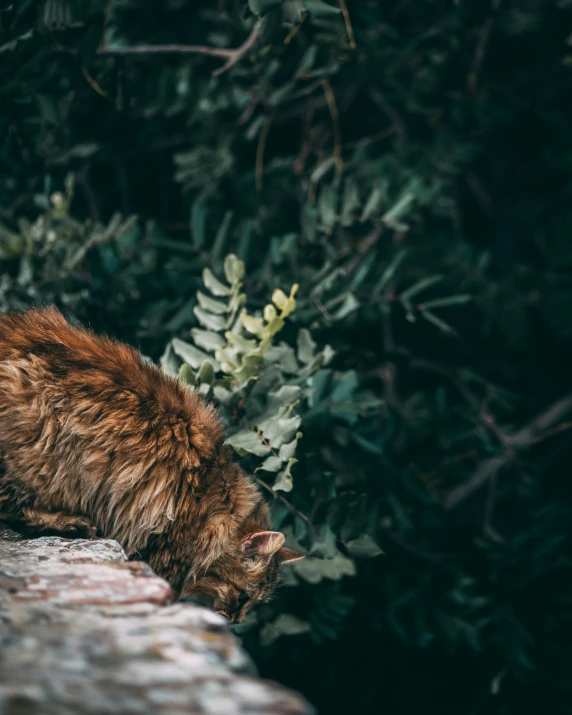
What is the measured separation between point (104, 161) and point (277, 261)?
1.10 meters

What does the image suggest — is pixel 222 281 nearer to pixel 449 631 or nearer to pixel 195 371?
pixel 195 371

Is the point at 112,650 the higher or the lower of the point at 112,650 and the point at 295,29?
the lower

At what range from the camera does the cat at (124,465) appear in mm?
1404

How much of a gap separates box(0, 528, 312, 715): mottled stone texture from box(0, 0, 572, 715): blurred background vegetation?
0.46 metres

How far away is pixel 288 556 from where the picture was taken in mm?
1647

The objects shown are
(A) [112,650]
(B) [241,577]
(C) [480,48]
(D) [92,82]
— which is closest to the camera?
(A) [112,650]

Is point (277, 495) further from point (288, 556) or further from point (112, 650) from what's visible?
point (112, 650)

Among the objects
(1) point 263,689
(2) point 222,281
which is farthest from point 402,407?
(1) point 263,689

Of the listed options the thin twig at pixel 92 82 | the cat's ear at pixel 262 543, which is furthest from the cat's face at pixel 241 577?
the thin twig at pixel 92 82

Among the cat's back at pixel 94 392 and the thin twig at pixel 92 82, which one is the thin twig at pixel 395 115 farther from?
the cat's back at pixel 94 392

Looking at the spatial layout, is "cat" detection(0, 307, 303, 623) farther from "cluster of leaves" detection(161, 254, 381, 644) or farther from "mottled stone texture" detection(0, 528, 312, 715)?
"mottled stone texture" detection(0, 528, 312, 715)

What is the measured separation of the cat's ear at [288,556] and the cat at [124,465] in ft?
0.25

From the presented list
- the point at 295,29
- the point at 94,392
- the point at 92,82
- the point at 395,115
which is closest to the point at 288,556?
the point at 94,392

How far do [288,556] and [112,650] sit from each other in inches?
32.4
